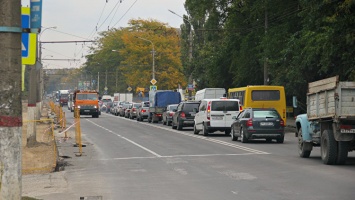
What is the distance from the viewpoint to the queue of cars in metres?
27.7

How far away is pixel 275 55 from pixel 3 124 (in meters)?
37.7

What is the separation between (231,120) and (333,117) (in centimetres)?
1569

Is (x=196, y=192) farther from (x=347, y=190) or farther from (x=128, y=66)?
(x=128, y=66)

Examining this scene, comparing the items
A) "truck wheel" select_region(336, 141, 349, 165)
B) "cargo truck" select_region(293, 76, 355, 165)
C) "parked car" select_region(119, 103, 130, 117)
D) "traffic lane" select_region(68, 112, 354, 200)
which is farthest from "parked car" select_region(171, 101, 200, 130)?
"parked car" select_region(119, 103, 130, 117)

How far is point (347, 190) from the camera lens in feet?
42.3

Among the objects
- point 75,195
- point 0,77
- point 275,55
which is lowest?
point 75,195

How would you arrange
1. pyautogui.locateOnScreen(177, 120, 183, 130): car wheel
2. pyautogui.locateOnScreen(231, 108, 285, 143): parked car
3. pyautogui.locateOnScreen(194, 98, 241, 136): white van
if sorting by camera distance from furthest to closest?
pyautogui.locateOnScreen(177, 120, 183, 130): car wheel → pyautogui.locateOnScreen(194, 98, 241, 136): white van → pyautogui.locateOnScreen(231, 108, 285, 143): parked car

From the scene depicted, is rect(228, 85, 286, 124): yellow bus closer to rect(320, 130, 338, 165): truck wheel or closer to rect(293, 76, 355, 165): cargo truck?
rect(293, 76, 355, 165): cargo truck

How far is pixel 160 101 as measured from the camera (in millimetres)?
54688

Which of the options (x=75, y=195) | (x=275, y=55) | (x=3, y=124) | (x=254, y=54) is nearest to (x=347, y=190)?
(x=75, y=195)

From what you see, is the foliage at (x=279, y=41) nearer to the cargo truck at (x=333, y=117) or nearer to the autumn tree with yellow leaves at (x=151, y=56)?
the cargo truck at (x=333, y=117)

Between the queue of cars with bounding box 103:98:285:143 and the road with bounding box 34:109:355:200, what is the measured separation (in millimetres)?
2678

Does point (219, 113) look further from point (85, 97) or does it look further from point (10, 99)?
point (85, 97)

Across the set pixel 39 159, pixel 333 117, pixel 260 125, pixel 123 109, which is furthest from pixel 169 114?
pixel 333 117
